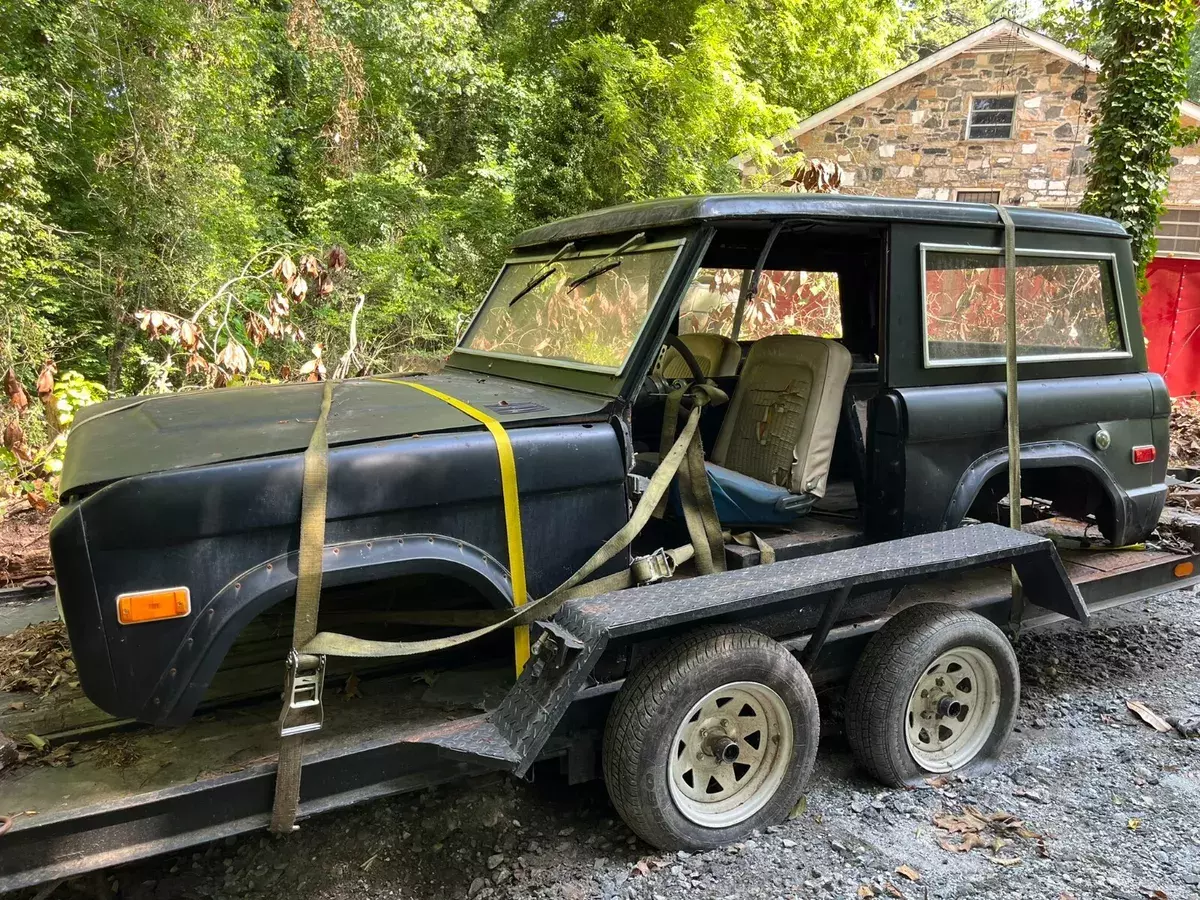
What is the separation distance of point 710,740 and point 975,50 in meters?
15.0

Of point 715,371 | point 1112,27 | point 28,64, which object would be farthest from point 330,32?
point 715,371

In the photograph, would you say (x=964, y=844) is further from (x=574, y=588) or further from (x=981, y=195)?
(x=981, y=195)

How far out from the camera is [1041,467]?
3492 millimetres

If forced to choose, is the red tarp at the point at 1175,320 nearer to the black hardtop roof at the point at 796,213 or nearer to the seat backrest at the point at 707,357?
the black hardtop roof at the point at 796,213

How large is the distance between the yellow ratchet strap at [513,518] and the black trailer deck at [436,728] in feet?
0.51

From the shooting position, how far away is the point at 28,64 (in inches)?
360

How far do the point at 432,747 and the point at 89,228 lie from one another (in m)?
10.3

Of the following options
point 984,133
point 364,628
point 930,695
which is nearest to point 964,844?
point 930,695

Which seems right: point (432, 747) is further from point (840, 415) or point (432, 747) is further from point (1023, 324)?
point (1023, 324)

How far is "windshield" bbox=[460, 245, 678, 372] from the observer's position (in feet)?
9.76

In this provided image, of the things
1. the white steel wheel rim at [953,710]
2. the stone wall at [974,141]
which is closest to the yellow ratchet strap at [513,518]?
the white steel wheel rim at [953,710]

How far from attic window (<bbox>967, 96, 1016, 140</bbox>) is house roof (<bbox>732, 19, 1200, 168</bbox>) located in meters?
0.80

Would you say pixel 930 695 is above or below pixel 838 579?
below

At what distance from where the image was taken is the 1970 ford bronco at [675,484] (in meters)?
2.18
